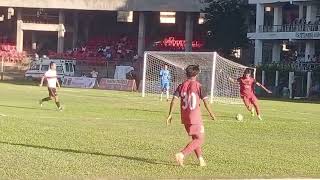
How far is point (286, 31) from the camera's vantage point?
63.0m

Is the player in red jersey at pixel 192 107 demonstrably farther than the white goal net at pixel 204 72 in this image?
No

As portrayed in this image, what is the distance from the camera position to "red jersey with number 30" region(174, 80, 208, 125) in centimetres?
1221

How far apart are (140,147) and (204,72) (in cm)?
2412

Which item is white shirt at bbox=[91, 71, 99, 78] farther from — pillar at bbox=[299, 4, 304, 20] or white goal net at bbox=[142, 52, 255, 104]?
pillar at bbox=[299, 4, 304, 20]

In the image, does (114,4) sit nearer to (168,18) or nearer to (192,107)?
(168,18)

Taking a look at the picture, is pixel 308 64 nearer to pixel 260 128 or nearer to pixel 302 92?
pixel 302 92

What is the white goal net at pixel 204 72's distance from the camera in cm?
3738

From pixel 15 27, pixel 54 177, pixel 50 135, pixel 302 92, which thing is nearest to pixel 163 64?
pixel 302 92

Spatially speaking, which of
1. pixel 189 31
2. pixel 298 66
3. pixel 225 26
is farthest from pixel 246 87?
pixel 189 31

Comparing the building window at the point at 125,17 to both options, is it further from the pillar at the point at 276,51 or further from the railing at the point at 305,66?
the railing at the point at 305,66

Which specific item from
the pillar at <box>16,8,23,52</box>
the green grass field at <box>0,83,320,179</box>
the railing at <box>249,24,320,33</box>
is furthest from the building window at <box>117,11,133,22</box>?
the green grass field at <box>0,83,320,179</box>

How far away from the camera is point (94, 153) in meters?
13.7

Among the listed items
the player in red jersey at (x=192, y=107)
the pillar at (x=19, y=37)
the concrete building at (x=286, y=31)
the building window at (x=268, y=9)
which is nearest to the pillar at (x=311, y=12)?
the concrete building at (x=286, y=31)

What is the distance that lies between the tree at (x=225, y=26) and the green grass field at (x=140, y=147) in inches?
1665
